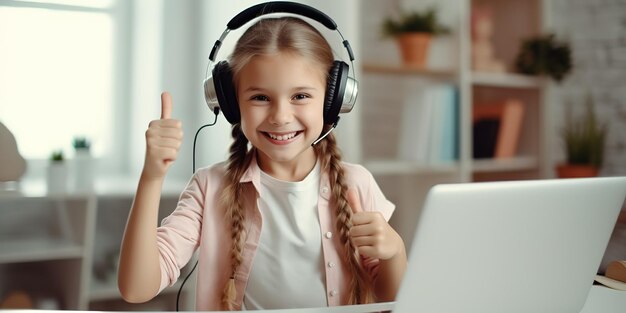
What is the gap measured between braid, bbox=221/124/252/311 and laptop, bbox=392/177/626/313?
137 mm

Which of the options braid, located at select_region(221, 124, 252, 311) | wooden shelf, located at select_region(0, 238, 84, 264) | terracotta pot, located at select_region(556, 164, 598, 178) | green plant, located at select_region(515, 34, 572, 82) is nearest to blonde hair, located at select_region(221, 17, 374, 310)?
braid, located at select_region(221, 124, 252, 311)

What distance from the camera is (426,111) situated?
1.24 meters

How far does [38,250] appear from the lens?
0.71 m

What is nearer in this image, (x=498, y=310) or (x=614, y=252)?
(x=498, y=310)

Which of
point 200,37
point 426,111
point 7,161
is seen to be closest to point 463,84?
point 426,111

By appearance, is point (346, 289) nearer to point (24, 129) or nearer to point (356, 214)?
point (356, 214)

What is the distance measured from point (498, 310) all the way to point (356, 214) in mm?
116

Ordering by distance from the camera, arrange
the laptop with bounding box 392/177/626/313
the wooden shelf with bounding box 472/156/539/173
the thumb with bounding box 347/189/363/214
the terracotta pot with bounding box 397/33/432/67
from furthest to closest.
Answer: the terracotta pot with bounding box 397/33/432/67 < the wooden shelf with bounding box 472/156/539/173 < the thumb with bounding box 347/189/363/214 < the laptop with bounding box 392/177/626/313

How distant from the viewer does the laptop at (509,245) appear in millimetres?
376

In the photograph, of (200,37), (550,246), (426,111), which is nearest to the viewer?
(550,246)

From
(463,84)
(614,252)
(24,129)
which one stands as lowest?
(614,252)

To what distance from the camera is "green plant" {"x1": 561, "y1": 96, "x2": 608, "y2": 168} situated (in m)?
1.26

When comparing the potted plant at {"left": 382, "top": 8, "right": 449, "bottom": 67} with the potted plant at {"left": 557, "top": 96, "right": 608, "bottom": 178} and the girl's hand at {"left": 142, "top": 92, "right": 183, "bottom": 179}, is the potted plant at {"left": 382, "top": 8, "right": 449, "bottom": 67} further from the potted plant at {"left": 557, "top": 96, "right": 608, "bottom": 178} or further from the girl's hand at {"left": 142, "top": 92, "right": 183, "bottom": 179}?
the girl's hand at {"left": 142, "top": 92, "right": 183, "bottom": 179}

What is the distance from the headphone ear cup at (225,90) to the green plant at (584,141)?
0.97m
